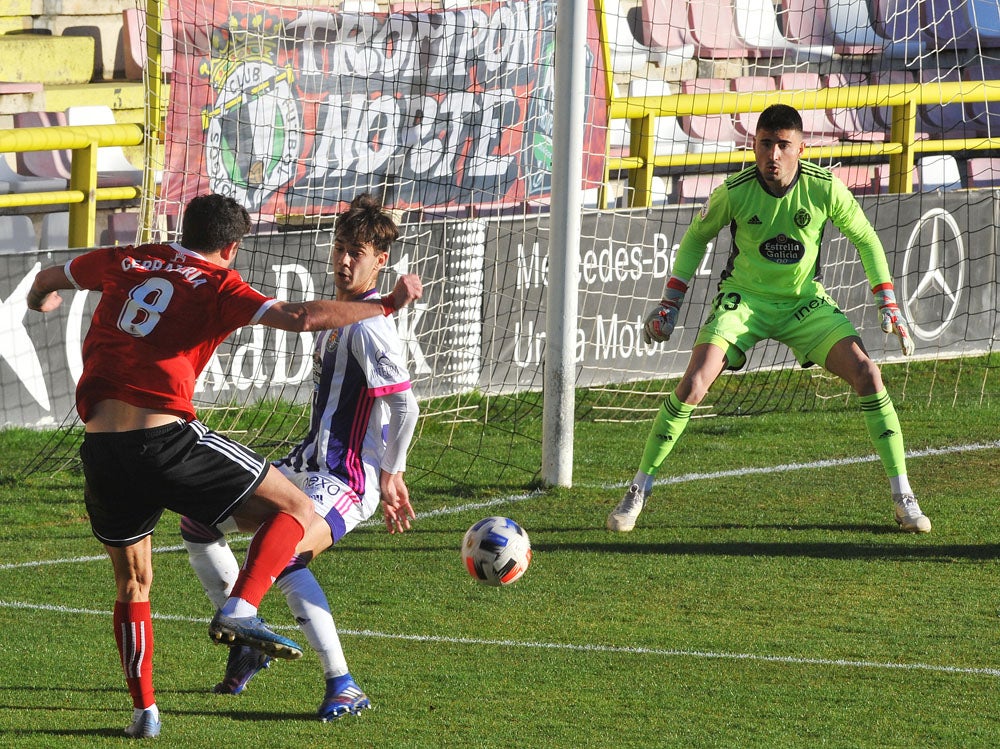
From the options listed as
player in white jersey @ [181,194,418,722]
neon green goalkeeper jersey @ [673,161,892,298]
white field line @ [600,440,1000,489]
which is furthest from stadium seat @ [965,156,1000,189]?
player in white jersey @ [181,194,418,722]

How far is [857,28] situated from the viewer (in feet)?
43.2

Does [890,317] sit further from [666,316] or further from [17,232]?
[17,232]

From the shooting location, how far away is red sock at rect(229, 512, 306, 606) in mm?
4328

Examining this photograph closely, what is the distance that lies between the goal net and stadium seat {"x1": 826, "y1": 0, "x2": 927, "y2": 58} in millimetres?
1976

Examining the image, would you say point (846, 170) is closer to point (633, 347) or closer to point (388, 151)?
point (633, 347)

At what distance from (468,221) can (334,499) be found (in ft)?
18.4

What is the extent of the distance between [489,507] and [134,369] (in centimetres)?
360

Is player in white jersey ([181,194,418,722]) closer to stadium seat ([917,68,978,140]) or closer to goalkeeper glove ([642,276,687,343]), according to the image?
goalkeeper glove ([642,276,687,343])

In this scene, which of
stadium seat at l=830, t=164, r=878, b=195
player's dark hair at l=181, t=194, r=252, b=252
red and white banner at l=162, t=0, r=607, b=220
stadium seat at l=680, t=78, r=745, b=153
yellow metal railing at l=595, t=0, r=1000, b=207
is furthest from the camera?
stadium seat at l=680, t=78, r=745, b=153

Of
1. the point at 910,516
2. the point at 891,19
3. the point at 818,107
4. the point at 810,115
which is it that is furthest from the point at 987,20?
the point at 910,516

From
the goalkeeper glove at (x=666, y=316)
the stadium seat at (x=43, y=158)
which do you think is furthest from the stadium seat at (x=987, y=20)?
the goalkeeper glove at (x=666, y=316)

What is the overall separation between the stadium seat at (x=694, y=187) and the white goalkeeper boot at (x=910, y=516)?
25.5 ft

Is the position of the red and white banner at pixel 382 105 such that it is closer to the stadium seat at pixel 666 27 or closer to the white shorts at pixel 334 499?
the stadium seat at pixel 666 27

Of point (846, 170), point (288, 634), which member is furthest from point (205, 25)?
point (846, 170)
